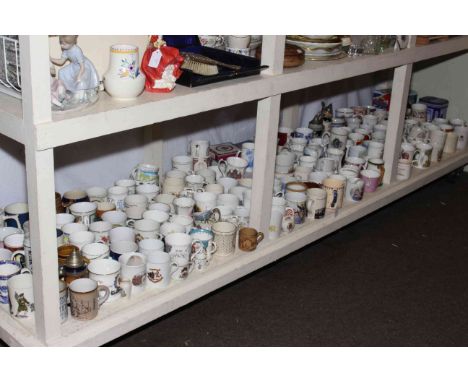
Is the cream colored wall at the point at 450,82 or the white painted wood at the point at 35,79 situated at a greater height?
the white painted wood at the point at 35,79

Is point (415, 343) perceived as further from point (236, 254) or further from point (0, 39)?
point (0, 39)

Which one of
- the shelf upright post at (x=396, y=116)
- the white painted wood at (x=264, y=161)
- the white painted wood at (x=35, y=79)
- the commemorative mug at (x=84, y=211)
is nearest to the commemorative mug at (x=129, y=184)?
the commemorative mug at (x=84, y=211)

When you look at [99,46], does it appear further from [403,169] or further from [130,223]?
[403,169]

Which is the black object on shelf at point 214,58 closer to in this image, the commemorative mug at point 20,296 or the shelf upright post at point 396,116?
the commemorative mug at point 20,296

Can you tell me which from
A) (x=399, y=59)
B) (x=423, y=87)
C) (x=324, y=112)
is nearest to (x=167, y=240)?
(x=399, y=59)

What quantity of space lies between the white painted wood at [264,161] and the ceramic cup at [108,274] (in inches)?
16.6

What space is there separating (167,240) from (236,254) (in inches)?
8.1

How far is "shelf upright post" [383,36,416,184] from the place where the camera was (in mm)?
2246

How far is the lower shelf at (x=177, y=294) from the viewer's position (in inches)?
58.5

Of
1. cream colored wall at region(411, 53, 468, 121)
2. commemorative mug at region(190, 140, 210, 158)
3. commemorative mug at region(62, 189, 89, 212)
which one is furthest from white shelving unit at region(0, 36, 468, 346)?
cream colored wall at region(411, 53, 468, 121)

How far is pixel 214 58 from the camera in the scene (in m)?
1.76

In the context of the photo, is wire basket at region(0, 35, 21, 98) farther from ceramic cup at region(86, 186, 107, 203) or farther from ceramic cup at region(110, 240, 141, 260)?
ceramic cup at region(86, 186, 107, 203)

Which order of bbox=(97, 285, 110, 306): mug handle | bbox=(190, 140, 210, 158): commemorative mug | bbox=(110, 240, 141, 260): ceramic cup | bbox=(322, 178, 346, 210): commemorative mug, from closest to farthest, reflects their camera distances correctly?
1. bbox=(97, 285, 110, 306): mug handle
2. bbox=(110, 240, 141, 260): ceramic cup
3. bbox=(322, 178, 346, 210): commemorative mug
4. bbox=(190, 140, 210, 158): commemorative mug

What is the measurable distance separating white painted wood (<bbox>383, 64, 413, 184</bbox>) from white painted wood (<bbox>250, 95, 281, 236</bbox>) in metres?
0.65
